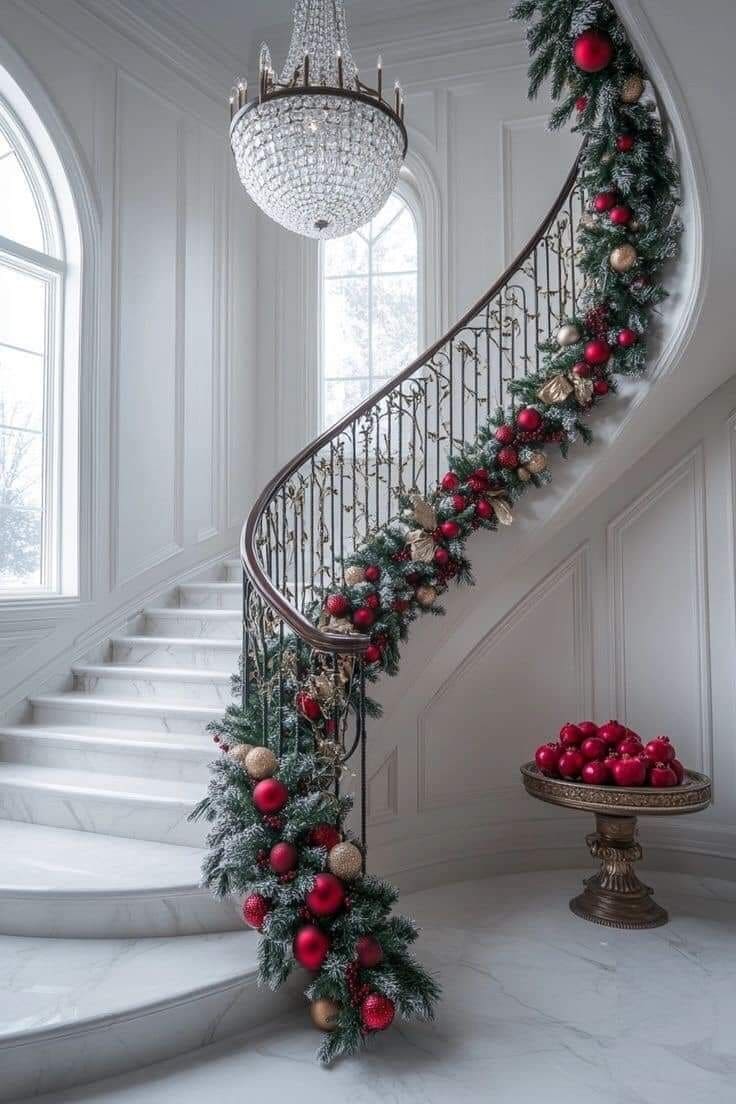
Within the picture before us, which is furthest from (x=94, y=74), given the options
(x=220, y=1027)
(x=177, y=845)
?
(x=220, y=1027)

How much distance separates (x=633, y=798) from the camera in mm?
3758

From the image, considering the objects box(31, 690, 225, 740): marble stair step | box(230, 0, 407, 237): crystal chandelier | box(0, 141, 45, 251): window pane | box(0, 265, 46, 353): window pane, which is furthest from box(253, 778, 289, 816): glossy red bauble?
box(0, 141, 45, 251): window pane

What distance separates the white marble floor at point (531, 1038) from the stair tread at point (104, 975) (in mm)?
207

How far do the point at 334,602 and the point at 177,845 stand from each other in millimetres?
1237

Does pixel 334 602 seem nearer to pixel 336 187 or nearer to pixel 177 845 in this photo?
pixel 177 845

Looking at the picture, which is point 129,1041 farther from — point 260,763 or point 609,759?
point 609,759

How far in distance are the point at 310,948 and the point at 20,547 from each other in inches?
124

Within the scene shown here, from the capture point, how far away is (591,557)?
485cm

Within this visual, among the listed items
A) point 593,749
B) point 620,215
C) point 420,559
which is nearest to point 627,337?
point 620,215

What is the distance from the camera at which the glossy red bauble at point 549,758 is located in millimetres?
4039

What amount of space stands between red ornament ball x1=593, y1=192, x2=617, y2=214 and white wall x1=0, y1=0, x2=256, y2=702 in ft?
10.1

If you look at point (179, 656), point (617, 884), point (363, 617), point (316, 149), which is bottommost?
point (617, 884)

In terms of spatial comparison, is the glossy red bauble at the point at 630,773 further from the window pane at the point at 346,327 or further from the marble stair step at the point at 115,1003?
the window pane at the point at 346,327

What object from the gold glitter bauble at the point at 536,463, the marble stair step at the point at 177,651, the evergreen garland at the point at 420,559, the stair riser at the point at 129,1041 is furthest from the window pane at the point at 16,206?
the stair riser at the point at 129,1041
